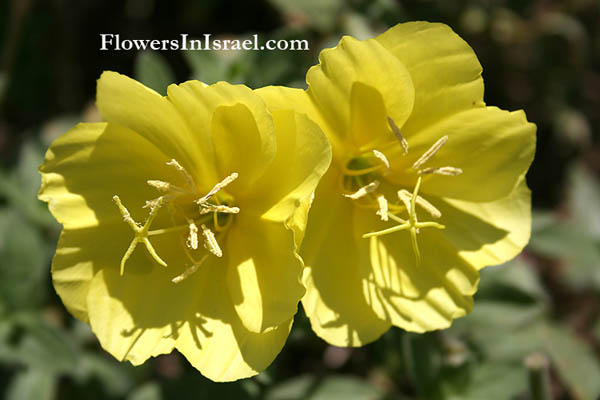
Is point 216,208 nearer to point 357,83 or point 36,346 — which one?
point 357,83

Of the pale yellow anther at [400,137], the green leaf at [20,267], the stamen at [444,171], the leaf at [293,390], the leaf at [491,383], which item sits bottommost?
the leaf at [293,390]

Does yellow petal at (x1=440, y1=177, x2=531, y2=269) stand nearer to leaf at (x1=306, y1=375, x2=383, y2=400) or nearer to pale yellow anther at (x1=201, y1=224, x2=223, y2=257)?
pale yellow anther at (x1=201, y1=224, x2=223, y2=257)

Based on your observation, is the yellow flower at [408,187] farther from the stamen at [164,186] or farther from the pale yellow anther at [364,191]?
the stamen at [164,186]

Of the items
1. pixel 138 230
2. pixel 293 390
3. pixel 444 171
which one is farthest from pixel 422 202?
pixel 293 390

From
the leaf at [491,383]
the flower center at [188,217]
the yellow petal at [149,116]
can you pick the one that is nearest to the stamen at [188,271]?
the flower center at [188,217]

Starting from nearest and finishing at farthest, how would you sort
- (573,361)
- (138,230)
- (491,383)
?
(138,230) → (491,383) → (573,361)

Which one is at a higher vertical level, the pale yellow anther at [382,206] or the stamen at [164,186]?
the stamen at [164,186]
